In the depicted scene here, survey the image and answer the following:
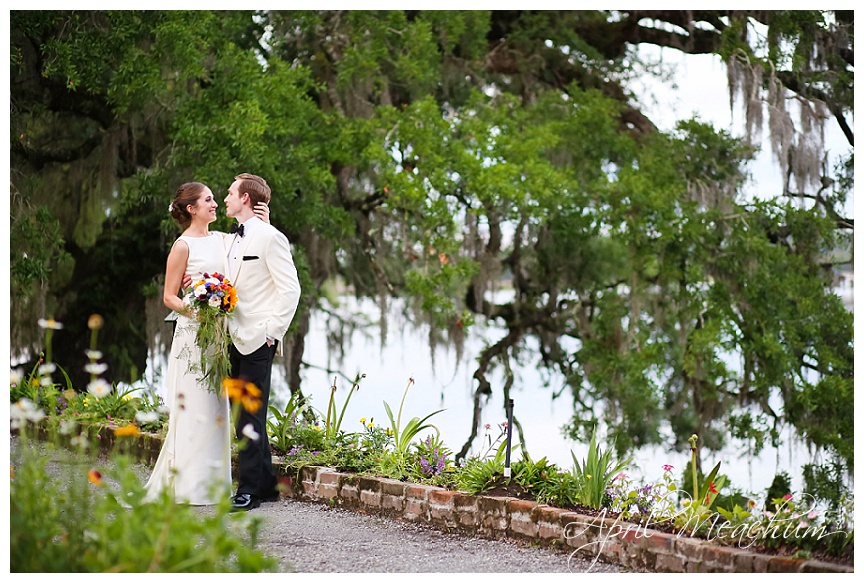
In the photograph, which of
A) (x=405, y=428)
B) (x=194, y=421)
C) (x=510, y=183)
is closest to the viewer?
(x=194, y=421)

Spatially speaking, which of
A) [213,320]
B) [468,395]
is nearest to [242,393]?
[213,320]

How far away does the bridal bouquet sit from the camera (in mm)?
3969

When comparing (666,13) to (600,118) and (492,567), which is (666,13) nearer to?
(600,118)

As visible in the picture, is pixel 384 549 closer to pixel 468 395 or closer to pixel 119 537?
pixel 119 537

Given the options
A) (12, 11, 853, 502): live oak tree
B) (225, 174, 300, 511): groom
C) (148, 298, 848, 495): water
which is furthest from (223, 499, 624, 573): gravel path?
(148, 298, 848, 495): water

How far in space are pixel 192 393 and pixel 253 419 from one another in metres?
0.31

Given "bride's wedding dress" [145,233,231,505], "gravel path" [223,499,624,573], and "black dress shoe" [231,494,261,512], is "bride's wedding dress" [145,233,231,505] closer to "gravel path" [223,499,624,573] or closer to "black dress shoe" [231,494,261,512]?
"black dress shoe" [231,494,261,512]

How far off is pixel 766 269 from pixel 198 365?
6.23 m

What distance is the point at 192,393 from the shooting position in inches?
166

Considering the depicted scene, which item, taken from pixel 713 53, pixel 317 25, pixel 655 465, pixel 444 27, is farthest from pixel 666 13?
pixel 655 465

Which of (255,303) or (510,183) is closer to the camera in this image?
(255,303)

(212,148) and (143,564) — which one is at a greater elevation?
(212,148)

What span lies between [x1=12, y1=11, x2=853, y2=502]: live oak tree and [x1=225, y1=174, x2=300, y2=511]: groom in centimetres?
309

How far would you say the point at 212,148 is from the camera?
293 inches
